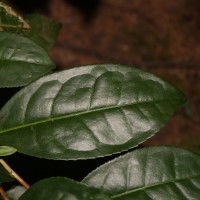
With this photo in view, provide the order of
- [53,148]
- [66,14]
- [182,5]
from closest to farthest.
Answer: [53,148], [66,14], [182,5]

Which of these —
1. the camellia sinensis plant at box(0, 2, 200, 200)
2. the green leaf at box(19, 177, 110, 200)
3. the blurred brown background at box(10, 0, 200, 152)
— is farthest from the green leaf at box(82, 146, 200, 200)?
the blurred brown background at box(10, 0, 200, 152)

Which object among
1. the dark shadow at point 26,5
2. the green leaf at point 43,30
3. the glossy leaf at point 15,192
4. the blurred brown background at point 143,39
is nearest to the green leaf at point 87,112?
the glossy leaf at point 15,192

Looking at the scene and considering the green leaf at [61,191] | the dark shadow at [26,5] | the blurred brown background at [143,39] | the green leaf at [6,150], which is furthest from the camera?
the blurred brown background at [143,39]

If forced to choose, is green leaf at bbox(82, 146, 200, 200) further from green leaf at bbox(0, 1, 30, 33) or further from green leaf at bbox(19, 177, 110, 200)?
green leaf at bbox(0, 1, 30, 33)

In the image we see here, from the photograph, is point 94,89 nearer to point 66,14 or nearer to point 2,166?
point 2,166

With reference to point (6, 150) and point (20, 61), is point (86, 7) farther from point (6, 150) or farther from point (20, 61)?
point (6, 150)

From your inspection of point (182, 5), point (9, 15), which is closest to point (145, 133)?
point (9, 15)

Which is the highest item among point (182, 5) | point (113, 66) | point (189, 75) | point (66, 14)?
point (113, 66)

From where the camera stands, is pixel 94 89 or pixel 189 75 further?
pixel 189 75

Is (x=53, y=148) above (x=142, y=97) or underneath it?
underneath

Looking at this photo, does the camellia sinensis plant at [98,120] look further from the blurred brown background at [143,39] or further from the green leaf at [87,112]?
the blurred brown background at [143,39]
